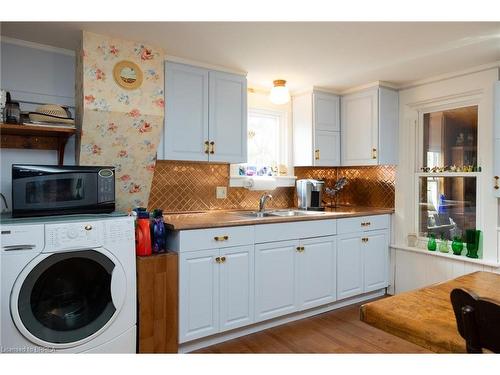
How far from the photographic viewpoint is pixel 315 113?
3.57 m

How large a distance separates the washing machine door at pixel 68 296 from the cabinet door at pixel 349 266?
188 centimetres

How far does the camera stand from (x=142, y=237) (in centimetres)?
229

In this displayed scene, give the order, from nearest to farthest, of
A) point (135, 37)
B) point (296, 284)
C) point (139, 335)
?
point (139, 335) < point (135, 37) < point (296, 284)

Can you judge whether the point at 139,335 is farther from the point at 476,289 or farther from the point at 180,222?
the point at 476,289

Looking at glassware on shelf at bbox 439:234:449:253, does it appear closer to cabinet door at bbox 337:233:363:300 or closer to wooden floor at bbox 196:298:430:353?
cabinet door at bbox 337:233:363:300

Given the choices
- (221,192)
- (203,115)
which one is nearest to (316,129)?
(221,192)

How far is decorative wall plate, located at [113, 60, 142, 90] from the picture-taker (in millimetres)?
2361

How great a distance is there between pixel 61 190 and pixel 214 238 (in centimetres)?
99

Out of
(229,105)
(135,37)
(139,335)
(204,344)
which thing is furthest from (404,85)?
(139,335)

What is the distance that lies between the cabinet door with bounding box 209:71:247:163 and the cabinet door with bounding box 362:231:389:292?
1.44 m

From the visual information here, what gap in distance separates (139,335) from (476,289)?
1824 millimetres

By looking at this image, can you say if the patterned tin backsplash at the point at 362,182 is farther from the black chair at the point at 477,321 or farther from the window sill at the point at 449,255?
the black chair at the point at 477,321

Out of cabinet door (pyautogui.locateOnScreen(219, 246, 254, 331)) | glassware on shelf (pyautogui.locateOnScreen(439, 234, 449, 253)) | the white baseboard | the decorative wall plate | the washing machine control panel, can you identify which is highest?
the decorative wall plate

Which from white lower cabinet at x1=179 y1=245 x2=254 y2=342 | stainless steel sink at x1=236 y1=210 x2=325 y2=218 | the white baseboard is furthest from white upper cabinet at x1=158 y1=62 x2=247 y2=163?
the white baseboard
